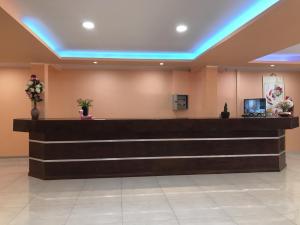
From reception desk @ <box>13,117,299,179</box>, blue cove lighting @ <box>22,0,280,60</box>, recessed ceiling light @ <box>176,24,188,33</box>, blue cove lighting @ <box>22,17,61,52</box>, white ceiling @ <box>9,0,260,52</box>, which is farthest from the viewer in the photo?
reception desk @ <box>13,117,299,179</box>

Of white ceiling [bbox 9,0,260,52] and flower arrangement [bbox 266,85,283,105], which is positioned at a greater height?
white ceiling [bbox 9,0,260,52]

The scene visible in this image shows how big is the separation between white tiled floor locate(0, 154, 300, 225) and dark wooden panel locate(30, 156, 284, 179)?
0.23 m

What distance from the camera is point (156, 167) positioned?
616 cm

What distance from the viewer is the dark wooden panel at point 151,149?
5.91m

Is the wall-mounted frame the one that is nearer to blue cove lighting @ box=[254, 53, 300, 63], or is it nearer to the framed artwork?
blue cove lighting @ box=[254, 53, 300, 63]

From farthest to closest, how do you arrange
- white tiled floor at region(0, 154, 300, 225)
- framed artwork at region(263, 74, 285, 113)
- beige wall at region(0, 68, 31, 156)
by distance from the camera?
framed artwork at region(263, 74, 285, 113) < beige wall at region(0, 68, 31, 156) < white tiled floor at region(0, 154, 300, 225)

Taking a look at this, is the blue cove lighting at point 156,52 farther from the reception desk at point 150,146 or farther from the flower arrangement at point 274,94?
the flower arrangement at point 274,94

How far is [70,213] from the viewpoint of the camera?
154 inches

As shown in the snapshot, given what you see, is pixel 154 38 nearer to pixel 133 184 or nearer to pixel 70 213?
pixel 133 184

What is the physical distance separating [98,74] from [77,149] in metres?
3.79

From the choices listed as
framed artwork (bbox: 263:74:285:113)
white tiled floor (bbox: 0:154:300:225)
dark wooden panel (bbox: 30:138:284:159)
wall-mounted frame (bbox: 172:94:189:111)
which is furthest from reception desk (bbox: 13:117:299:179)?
framed artwork (bbox: 263:74:285:113)

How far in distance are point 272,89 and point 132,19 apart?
6.52m

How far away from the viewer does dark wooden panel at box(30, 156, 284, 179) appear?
5918 millimetres

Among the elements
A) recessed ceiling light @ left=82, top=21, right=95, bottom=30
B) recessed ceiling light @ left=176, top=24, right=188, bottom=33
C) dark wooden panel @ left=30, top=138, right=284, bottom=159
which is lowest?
dark wooden panel @ left=30, top=138, right=284, bottom=159
